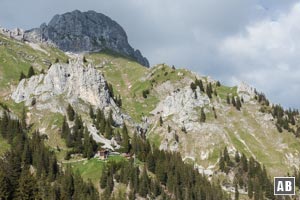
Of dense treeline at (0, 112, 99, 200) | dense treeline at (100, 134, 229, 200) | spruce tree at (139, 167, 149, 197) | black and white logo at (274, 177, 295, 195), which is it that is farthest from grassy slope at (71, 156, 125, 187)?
black and white logo at (274, 177, 295, 195)

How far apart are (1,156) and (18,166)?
14.6 m

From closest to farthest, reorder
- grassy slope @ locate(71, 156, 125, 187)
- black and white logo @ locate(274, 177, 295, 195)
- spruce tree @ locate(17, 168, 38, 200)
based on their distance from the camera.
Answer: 1. black and white logo @ locate(274, 177, 295, 195)
2. spruce tree @ locate(17, 168, 38, 200)
3. grassy slope @ locate(71, 156, 125, 187)

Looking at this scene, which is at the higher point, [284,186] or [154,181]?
[154,181]

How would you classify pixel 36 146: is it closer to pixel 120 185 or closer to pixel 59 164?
pixel 59 164

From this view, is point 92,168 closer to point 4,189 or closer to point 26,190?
point 26,190

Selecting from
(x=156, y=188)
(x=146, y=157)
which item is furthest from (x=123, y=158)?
(x=156, y=188)

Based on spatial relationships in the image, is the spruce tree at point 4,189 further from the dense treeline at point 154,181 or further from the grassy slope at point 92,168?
the grassy slope at point 92,168

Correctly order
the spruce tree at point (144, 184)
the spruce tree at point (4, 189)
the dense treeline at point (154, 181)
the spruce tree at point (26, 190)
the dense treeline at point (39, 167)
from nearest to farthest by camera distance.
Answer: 1. the spruce tree at point (4, 189)
2. the spruce tree at point (26, 190)
3. the dense treeline at point (39, 167)
4. the spruce tree at point (144, 184)
5. the dense treeline at point (154, 181)

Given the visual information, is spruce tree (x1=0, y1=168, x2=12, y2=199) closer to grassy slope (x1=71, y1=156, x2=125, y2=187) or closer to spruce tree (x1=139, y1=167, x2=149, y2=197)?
grassy slope (x1=71, y1=156, x2=125, y2=187)

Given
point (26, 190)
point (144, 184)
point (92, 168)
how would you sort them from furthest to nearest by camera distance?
point (92, 168), point (144, 184), point (26, 190)

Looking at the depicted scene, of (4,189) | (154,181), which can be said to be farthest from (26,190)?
(154,181)

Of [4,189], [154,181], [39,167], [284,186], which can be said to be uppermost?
[39,167]

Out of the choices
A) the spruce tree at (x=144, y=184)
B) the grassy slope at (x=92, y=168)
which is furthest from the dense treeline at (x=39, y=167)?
the spruce tree at (x=144, y=184)

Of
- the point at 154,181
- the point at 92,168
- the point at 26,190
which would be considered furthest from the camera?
the point at 92,168
